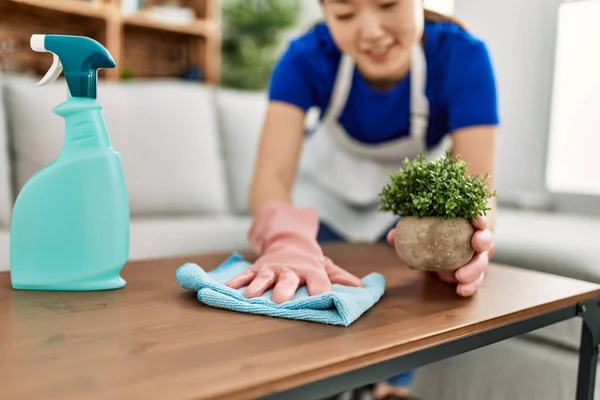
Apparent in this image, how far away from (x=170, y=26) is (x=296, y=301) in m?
2.47

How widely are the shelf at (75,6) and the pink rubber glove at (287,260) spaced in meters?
1.90

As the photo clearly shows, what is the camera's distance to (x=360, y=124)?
1369 millimetres

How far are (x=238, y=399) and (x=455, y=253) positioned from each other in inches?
16.7

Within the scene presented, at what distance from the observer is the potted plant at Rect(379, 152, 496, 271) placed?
805mm

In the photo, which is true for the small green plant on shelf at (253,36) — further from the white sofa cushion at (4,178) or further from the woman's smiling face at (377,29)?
the woman's smiling face at (377,29)

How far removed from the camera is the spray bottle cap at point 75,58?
766 millimetres

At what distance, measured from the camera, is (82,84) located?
0.79 metres

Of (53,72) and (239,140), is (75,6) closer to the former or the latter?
(239,140)

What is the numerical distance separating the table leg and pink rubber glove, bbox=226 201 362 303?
14.6 inches

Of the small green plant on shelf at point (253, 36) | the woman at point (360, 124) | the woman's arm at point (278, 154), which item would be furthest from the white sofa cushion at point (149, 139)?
the small green plant on shelf at point (253, 36)

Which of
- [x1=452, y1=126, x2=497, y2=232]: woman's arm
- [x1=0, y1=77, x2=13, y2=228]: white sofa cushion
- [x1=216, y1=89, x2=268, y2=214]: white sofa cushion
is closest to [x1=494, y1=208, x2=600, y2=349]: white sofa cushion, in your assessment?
[x1=452, y1=126, x2=497, y2=232]: woman's arm

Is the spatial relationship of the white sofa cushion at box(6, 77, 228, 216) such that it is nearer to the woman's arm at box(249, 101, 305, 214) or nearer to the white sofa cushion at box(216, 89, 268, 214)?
the white sofa cushion at box(216, 89, 268, 214)

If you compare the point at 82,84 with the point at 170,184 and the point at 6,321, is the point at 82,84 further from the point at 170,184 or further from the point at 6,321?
the point at 170,184

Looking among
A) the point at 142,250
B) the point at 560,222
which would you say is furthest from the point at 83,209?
the point at 560,222
